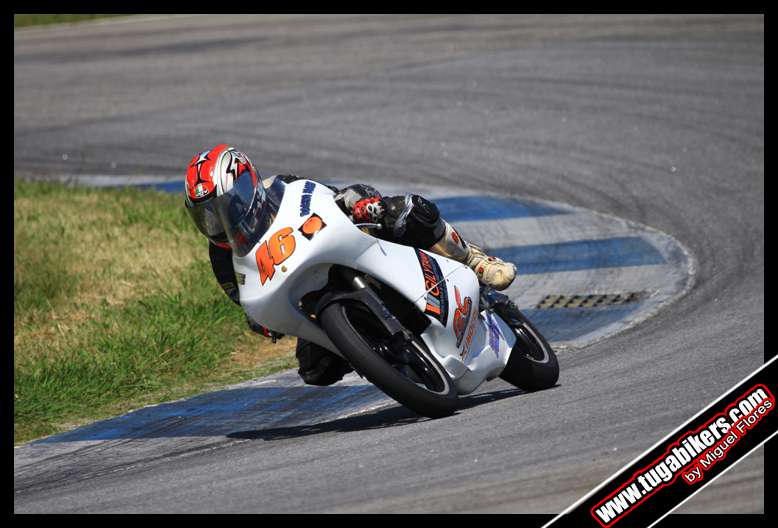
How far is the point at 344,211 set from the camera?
598 centimetres

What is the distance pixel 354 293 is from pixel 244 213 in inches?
24.3

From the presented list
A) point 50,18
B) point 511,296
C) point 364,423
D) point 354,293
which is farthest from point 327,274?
point 50,18

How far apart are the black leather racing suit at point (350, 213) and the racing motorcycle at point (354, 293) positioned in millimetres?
91

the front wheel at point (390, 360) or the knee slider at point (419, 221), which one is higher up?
the knee slider at point (419, 221)

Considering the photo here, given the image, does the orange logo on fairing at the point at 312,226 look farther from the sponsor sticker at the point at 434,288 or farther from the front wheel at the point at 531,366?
the front wheel at the point at 531,366

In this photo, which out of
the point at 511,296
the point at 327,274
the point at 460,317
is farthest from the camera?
the point at 511,296

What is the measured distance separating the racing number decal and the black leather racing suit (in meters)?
0.33

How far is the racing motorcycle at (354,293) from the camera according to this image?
18.4 feet

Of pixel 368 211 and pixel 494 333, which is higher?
pixel 368 211

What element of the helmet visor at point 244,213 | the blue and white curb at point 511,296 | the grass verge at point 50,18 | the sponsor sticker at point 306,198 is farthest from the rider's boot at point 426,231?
the grass verge at point 50,18

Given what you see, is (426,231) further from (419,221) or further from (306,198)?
(306,198)

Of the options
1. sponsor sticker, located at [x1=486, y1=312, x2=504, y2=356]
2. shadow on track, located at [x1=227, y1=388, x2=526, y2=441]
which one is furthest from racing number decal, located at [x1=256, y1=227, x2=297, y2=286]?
sponsor sticker, located at [x1=486, y1=312, x2=504, y2=356]

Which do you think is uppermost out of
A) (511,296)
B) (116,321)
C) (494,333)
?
(494,333)

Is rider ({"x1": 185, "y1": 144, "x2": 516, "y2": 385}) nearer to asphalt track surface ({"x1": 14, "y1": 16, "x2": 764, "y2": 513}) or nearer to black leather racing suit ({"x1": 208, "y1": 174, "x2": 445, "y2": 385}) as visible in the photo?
black leather racing suit ({"x1": 208, "y1": 174, "x2": 445, "y2": 385})
